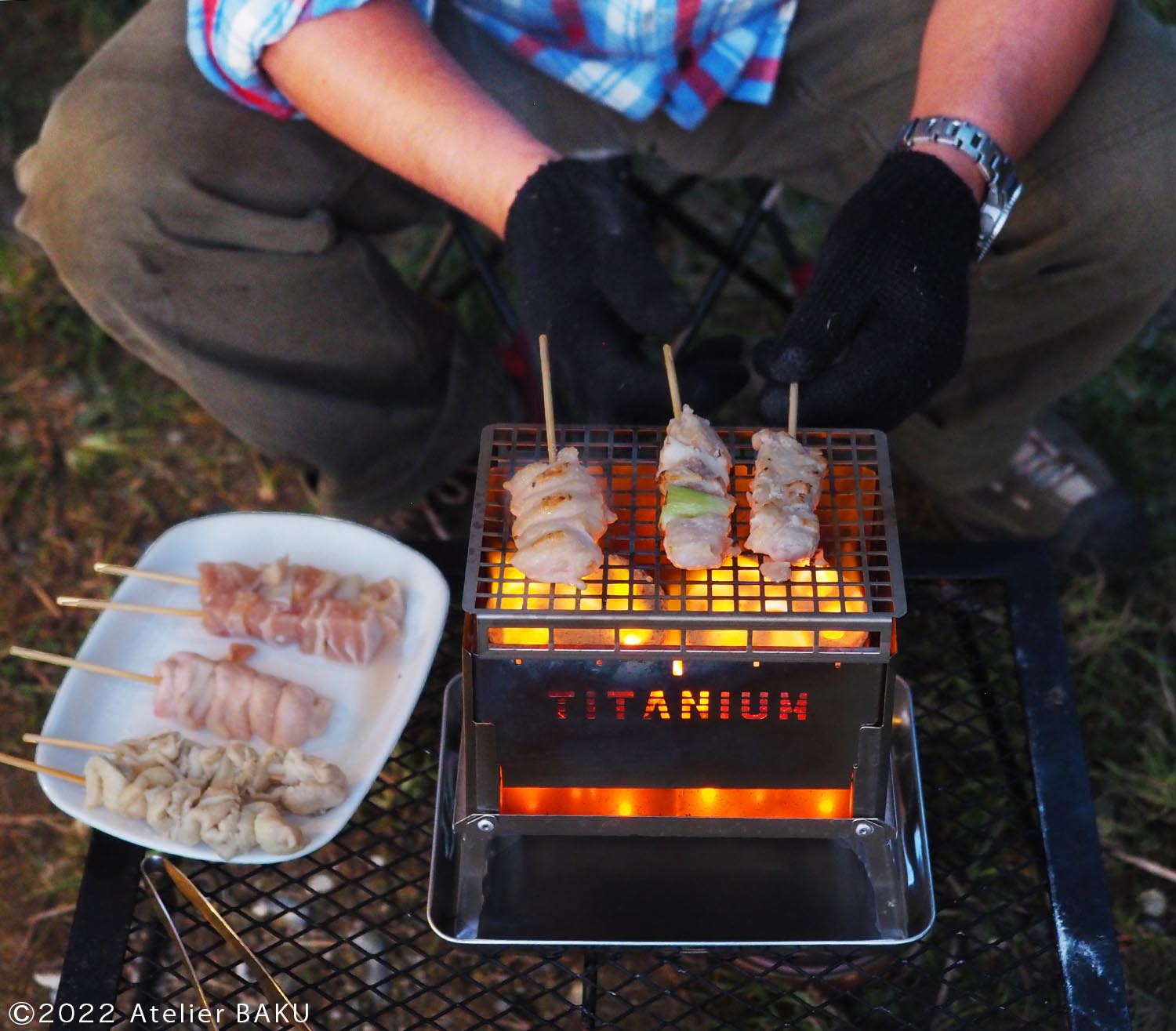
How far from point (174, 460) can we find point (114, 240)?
54.7 inches

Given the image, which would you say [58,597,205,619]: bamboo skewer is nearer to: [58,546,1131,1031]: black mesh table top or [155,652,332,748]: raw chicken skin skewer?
[155,652,332,748]: raw chicken skin skewer

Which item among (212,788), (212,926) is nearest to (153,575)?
(212,788)

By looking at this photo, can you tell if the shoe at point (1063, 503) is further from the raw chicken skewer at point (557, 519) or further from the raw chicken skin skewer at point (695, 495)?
the raw chicken skewer at point (557, 519)

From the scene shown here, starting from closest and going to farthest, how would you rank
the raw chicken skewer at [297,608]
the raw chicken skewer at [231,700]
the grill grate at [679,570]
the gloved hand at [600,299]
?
the grill grate at [679,570] < the gloved hand at [600,299] < the raw chicken skewer at [231,700] < the raw chicken skewer at [297,608]

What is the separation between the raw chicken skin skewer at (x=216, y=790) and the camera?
2221mm

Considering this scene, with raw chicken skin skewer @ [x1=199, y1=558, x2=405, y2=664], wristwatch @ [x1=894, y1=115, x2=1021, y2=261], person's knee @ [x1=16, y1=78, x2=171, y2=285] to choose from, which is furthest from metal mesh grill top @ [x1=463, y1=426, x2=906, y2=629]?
person's knee @ [x1=16, y1=78, x2=171, y2=285]

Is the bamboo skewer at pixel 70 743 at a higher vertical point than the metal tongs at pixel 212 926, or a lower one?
higher

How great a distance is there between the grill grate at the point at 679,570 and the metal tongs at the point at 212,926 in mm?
805

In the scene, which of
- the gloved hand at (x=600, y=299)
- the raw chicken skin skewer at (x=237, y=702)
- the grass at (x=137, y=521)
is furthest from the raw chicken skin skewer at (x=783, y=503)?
the grass at (x=137, y=521)

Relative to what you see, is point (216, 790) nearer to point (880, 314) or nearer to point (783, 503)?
point (783, 503)

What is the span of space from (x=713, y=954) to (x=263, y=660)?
3.83 ft

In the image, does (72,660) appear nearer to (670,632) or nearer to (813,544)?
(670,632)

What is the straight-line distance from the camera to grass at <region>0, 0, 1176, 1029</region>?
313cm

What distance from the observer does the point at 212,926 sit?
2.26 m
